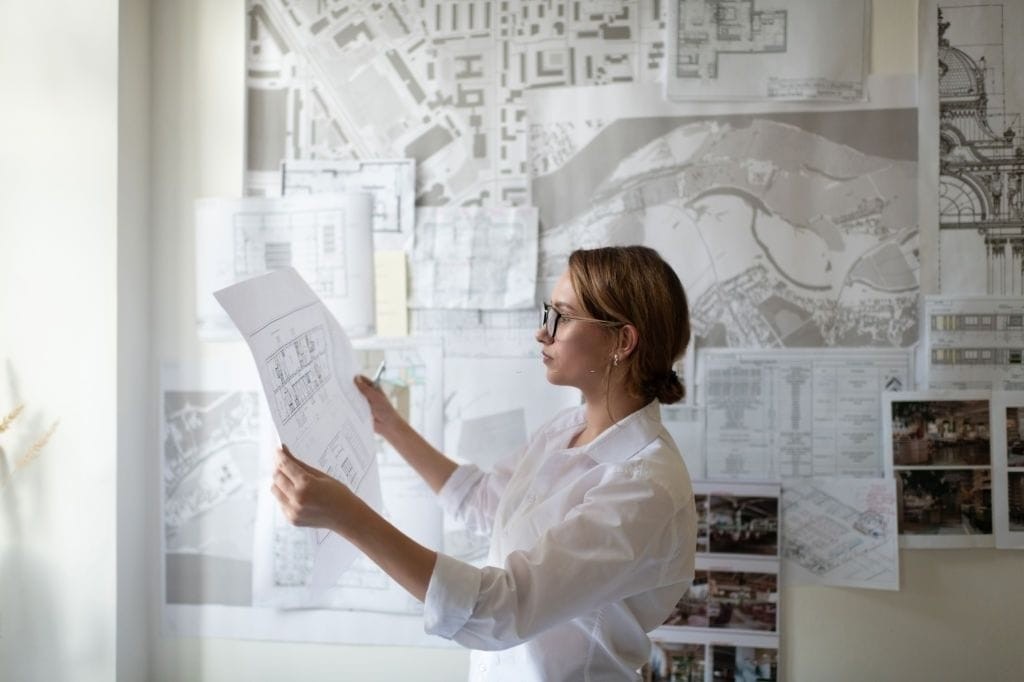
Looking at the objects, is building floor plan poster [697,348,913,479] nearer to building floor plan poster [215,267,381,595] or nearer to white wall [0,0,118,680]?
building floor plan poster [215,267,381,595]

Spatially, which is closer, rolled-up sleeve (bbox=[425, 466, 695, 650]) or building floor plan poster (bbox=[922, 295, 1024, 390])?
rolled-up sleeve (bbox=[425, 466, 695, 650])

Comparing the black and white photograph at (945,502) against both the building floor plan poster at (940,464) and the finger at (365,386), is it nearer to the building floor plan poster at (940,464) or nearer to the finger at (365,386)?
the building floor plan poster at (940,464)

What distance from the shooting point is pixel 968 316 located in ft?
4.78

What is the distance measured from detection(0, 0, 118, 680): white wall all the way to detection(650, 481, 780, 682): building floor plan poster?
3.81ft

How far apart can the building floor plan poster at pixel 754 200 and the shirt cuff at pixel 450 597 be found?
80 cm

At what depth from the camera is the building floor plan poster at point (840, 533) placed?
1.47 metres

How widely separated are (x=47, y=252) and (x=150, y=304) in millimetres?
218

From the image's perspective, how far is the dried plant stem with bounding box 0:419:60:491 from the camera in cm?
153

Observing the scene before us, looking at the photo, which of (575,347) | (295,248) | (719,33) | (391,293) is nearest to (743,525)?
(575,347)

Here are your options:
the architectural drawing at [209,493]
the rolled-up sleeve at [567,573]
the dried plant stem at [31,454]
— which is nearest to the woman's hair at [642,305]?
the rolled-up sleeve at [567,573]

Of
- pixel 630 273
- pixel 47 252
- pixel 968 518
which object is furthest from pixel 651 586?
pixel 47 252

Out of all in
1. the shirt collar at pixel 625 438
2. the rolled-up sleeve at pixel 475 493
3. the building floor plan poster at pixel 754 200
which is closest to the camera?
the shirt collar at pixel 625 438

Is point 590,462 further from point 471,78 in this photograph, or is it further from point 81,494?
point 81,494

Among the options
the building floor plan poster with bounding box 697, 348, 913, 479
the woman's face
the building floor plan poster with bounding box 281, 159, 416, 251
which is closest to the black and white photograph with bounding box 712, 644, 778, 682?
the building floor plan poster with bounding box 697, 348, 913, 479
